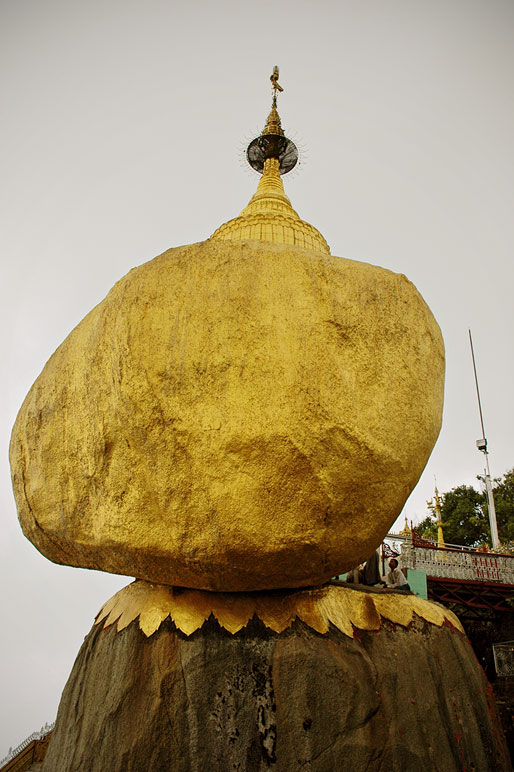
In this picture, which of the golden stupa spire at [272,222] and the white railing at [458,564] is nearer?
the golden stupa spire at [272,222]

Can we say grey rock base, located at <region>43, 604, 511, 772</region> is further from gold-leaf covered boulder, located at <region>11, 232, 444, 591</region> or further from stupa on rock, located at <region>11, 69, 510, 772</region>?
gold-leaf covered boulder, located at <region>11, 232, 444, 591</region>

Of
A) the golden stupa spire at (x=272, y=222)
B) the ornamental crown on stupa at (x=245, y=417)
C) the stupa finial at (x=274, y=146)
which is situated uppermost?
the stupa finial at (x=274, y=146)

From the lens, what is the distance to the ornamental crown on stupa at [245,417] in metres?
2.78

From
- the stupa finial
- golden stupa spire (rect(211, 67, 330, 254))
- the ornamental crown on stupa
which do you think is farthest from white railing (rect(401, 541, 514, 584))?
the ornamental crown on stupa

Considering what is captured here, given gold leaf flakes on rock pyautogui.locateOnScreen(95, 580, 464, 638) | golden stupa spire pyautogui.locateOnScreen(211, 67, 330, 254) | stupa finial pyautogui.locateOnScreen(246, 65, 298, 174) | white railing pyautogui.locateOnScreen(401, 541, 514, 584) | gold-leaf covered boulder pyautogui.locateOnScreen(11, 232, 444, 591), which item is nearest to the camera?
gold-leaf covered boulder pyautogui.locateOnScreen(11, 232, 444, 591)

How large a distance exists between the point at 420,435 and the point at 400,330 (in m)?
0.65

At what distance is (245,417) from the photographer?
277cm

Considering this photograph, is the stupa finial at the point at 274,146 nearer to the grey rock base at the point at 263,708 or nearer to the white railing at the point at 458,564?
the white railing at the point at 458,564

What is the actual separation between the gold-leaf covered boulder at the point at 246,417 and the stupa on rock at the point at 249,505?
1 centimetres

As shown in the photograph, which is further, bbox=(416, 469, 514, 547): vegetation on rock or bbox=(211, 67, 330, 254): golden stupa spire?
bbox=(416, 469, 514, 547): vegetation on rock

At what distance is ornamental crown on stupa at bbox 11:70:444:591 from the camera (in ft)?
9.12

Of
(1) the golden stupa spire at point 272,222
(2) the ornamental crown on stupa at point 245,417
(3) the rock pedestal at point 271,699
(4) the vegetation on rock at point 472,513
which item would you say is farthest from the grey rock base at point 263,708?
(4) the vegetation on rock at point 472,513

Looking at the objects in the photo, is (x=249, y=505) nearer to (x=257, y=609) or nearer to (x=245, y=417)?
(x=245, y=417)

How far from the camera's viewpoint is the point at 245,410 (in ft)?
9.16
